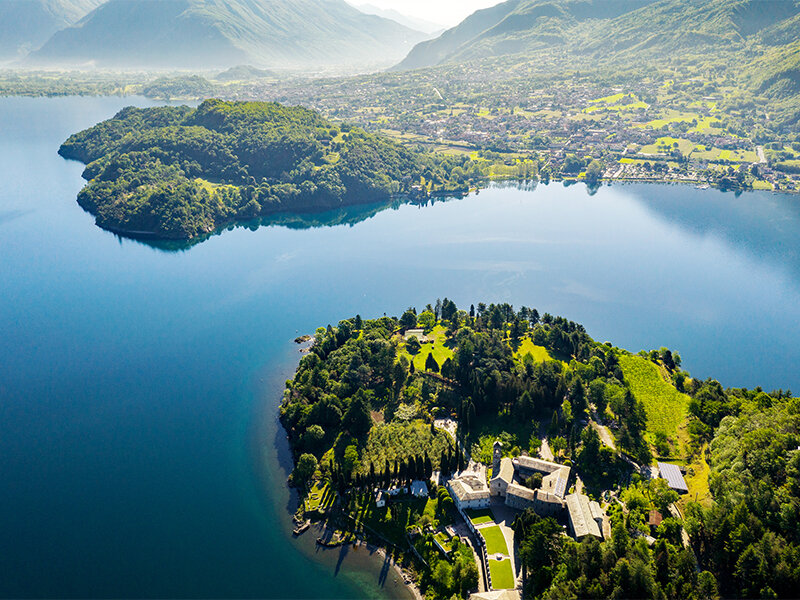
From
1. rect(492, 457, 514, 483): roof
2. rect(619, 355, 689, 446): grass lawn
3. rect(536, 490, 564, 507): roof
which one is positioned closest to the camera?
rect(536, 490, 564, 507): roof

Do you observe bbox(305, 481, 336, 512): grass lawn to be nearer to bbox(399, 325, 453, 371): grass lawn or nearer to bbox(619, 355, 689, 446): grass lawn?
bbox(399, 325, 453, 371): grass lawn

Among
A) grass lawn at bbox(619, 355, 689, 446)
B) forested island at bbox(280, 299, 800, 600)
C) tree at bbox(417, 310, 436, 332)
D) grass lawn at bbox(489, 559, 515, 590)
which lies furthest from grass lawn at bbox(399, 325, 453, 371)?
grass lawn at bbox(489, 559, 515, 590)

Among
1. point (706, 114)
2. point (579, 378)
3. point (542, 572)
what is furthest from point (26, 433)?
point (706, 114)

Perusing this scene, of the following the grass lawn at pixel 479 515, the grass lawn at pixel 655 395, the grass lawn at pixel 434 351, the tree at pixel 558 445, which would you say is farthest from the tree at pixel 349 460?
the grass lawn at pixel 655 395

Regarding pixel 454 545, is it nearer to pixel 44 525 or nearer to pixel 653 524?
pixel 653 524

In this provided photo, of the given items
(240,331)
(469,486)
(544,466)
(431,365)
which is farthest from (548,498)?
(240,331)

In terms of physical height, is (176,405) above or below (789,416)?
below

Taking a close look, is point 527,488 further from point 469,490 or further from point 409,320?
point 409,320

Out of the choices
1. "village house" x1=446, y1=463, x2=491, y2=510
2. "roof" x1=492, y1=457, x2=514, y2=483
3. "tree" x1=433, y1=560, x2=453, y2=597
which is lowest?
"tree" x1=433, y1=560, x2=453, y2=597
